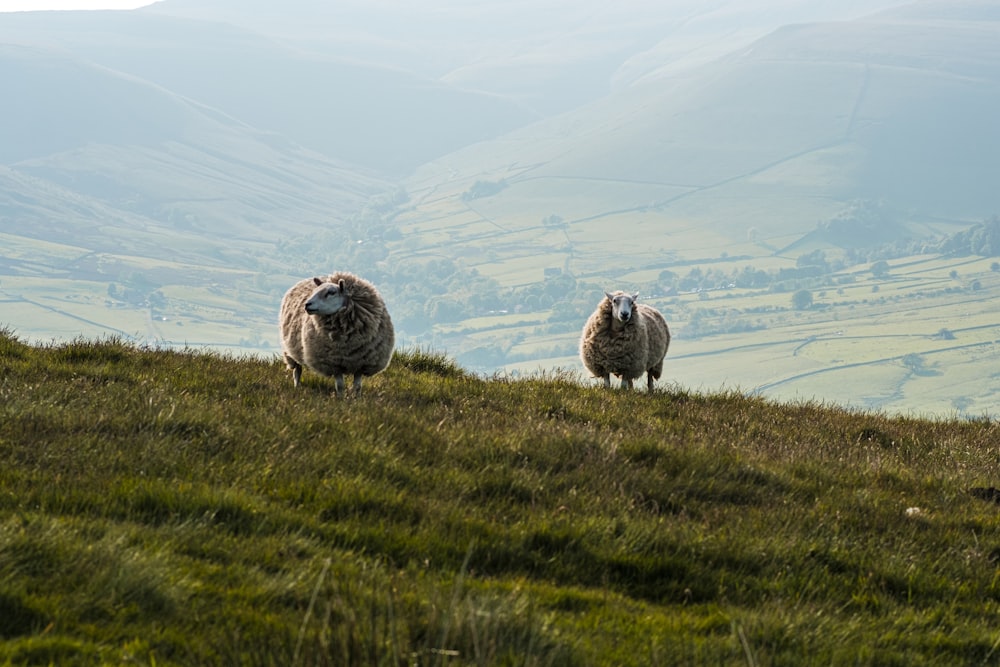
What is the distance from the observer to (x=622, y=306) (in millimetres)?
16188

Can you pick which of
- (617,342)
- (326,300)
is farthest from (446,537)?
(617,342)

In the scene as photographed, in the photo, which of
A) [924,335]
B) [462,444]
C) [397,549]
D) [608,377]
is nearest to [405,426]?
[462,444]

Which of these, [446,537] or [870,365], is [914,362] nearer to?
[870,365]

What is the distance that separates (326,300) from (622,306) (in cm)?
566

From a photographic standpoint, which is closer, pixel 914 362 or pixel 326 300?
pixel 326 300

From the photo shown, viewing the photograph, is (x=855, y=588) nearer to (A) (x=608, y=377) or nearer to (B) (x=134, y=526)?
(B) (x=134, y=526)

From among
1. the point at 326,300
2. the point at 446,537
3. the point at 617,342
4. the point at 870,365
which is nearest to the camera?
the point at 446,537

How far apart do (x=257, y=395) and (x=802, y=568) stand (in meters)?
5.75

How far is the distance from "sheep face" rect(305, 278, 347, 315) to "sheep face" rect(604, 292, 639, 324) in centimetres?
517

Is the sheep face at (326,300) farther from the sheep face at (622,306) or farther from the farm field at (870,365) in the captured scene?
the farm field at (870,365)

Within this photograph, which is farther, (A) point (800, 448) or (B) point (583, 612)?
(A) point (800, 448)

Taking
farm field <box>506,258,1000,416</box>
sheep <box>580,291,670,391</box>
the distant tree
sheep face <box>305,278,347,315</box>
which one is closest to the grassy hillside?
sheep face <box>305,278,347,315</box>

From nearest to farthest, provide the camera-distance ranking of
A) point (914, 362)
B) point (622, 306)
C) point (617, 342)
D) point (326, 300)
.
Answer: point (326, 300) → point (622, 306) → point (617, 342) → point (914, 362)

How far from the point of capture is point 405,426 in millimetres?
9055
